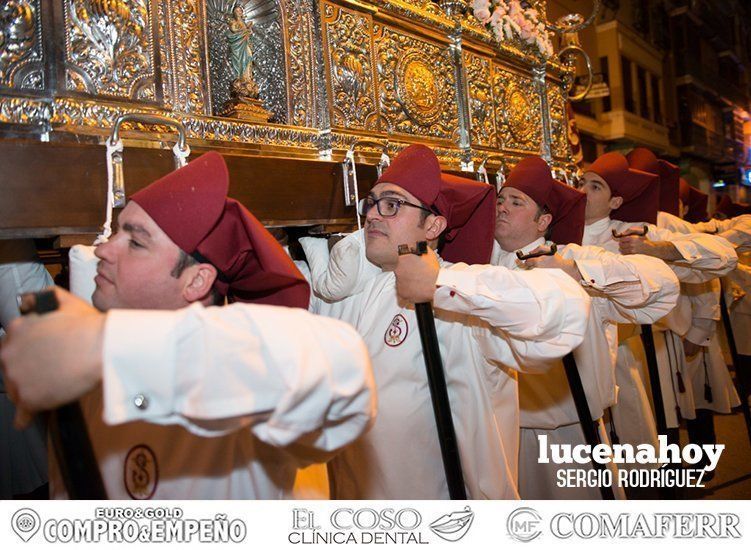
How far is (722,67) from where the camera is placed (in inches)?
851

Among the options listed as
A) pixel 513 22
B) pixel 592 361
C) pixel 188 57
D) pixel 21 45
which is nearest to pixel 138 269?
pixel 21 45

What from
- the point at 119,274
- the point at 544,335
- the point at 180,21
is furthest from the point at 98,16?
the point at 544,335

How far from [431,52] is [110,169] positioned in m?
2.43

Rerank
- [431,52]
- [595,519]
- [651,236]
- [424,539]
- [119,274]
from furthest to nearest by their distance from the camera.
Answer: [651,236]
[431,52]
[595,519]
[424,539]
[119,274]

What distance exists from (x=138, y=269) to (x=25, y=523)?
0.74 m

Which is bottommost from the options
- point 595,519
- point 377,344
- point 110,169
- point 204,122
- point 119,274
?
point 595,519

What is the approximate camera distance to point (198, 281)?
5.93 ft

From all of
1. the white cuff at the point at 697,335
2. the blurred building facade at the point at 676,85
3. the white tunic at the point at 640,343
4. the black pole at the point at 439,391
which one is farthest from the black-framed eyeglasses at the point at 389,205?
the blurred building facade at the point at 676,85

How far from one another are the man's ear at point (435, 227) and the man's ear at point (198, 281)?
124 cm

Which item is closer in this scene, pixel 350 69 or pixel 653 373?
pixel 350 69

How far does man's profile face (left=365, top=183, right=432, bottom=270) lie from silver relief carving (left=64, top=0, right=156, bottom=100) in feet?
3.38

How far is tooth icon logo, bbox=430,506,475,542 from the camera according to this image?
194 centimetres

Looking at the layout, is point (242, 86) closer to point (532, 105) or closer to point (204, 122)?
point (204, 122)

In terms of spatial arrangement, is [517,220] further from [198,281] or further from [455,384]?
[198,281]
